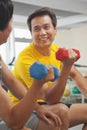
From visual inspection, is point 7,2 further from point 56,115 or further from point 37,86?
point 56,115

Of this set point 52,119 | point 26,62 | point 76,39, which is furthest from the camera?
point 76,39

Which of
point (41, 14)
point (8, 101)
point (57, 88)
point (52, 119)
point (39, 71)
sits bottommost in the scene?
point (52, 119)

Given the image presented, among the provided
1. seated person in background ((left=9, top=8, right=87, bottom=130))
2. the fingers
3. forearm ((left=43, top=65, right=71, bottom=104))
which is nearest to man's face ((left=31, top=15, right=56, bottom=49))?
seated person in background ((left=9, top=8, right=87, bottom=130))

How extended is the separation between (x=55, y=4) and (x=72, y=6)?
0.35 m

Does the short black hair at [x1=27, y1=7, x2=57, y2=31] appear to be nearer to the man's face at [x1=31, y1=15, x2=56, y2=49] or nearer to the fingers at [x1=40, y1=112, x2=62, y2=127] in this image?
the man's face at [x1=31, y1=15, x2=56, y2=49]

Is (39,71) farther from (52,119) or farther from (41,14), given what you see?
(41,14)

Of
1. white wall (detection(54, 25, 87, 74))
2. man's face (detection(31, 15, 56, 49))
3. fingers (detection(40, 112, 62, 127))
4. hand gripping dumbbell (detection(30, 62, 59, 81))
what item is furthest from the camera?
white wall (detection(54, 25, 87, 74))

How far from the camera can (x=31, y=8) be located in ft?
14.9

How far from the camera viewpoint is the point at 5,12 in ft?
3.21

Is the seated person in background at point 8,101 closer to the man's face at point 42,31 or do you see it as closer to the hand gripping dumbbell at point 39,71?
the hand gripping dumbbell at point 39,71

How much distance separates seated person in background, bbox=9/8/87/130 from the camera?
4.61ft

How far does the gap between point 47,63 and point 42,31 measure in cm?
22

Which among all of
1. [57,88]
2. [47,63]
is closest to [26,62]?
[47,63]

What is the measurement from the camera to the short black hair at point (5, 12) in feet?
3.19
